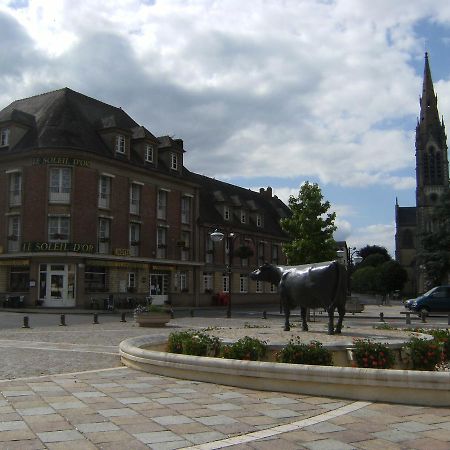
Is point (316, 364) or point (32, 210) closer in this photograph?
point (316, 364)

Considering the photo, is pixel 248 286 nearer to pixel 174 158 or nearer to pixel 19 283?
pixel 174 158

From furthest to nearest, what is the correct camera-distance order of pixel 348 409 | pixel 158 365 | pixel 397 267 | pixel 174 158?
pixel 397 267
pixel 174 158
pixel 158 365
pixel 348 409

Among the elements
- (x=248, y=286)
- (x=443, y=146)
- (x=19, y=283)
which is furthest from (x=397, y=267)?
(x=19, y=283)

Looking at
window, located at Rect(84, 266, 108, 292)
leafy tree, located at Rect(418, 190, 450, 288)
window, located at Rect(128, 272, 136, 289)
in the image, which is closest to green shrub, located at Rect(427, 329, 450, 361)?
window, located at Rect(84, 266, 108, 292)

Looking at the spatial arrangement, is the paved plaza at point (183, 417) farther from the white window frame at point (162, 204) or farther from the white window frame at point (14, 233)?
the white window frame at point (162, 204)

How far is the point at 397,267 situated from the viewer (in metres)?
107

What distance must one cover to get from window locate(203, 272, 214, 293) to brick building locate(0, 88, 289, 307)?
133 millimetres

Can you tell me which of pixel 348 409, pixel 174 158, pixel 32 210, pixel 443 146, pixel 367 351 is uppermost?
pixel 443 146

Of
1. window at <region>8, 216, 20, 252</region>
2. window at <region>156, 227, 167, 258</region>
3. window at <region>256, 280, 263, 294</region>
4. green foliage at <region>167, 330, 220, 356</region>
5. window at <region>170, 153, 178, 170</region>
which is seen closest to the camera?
green foliage at <region>167, 330, 220, 356</region>

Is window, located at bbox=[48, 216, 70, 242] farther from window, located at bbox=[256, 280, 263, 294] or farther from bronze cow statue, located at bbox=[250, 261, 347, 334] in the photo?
bronze cow statue, located at bbox=[250, 261, 347, 334]

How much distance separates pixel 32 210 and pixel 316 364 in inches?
1377

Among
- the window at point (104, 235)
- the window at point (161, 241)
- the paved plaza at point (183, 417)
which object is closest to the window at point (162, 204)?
the window at point (161, 241)

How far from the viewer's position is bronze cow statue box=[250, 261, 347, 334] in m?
15.1

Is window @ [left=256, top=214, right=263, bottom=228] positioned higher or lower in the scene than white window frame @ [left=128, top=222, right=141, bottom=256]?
higher
